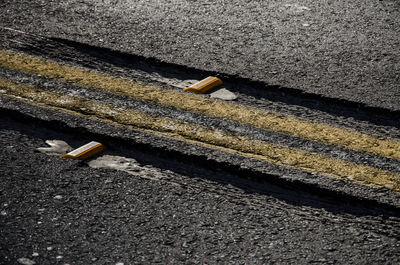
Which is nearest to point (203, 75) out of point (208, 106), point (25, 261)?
point (208, 106)

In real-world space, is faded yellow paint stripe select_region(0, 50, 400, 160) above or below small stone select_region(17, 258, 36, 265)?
above

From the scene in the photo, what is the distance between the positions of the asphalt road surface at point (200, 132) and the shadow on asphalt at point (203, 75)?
0.01 metres

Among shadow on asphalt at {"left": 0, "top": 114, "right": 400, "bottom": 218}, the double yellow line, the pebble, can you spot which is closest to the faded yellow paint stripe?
the double yellow line

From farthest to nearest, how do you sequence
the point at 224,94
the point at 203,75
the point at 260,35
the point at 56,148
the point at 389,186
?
the point at 260,35 < the point at 203,75 < the point at 224,94 < the point at 56,148 < the point at 389,186

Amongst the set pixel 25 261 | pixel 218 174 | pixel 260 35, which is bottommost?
pixel 25 261

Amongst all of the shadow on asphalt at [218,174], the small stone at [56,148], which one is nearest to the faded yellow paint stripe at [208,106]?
the shadow on asphalt at [218,174]

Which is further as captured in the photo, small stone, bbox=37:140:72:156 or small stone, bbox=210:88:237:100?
small stone, bbox=210:88:237:100

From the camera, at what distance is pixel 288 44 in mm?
4266

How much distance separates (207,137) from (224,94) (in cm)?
53

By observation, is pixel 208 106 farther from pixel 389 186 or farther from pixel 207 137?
pixel 389 186

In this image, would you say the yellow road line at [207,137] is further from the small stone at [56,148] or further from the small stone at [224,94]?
the small stone at [224,94]

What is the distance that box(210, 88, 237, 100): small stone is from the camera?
3763 mm

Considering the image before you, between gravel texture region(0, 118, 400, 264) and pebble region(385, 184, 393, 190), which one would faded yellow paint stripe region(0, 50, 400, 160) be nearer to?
pebble region(385, 184, 393, 190)

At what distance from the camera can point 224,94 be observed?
12.4ft
